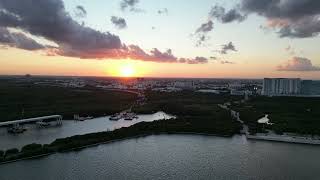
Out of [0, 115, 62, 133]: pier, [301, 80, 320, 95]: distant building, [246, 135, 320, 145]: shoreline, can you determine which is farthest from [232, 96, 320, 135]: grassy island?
[301, 80, 320, 95]: distant building


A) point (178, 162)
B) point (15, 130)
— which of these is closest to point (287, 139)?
point (178, 162)

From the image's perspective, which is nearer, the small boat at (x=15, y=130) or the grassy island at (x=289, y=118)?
the small boat at (x=15, y=130)

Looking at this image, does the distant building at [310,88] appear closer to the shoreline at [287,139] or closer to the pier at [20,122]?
the shoreline at [287,139]

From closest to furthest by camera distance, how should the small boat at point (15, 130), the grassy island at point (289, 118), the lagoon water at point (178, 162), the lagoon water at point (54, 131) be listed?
the lagoon water at point (178, 162) → the lagoon water at point (54, 131) → the small boat at point (15, 130) → the grassy island at point (289, 118)

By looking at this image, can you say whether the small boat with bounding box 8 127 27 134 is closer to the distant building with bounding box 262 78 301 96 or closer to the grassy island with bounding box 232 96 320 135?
the grassy island with bounding box 232 96 320 135

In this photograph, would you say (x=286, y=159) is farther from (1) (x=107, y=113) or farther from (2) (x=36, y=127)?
(1) (x=107, y=113)

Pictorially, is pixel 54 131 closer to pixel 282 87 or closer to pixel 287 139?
pixel 287 139

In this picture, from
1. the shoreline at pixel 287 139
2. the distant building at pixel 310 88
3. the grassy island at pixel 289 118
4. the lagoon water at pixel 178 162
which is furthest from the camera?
the distant building at pixel 310 88

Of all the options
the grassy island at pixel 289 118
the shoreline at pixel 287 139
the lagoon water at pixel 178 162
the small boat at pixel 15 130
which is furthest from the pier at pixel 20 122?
the grassy island at pixel 289 118
